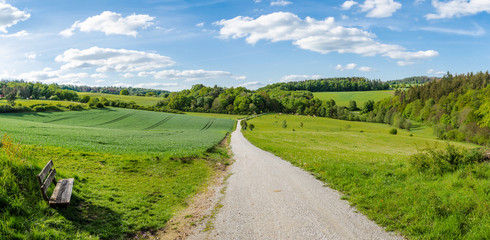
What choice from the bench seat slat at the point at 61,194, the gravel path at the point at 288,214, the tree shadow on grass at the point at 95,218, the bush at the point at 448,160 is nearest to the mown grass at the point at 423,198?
the bush at the point at 448,160

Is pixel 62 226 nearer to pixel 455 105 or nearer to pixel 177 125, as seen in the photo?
pixel 177 125

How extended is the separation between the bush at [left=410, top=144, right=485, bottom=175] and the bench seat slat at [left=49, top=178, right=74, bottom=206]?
15.4m

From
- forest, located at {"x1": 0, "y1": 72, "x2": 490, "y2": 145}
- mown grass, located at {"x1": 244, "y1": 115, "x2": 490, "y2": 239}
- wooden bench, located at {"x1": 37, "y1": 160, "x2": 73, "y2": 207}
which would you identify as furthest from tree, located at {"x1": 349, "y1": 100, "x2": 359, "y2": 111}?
wooden bench, located at {"x1": 37, "y1": 160, "x2": 73, "y2": 207}

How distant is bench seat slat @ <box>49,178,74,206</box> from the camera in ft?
26.6

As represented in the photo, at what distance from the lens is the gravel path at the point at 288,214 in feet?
26.5

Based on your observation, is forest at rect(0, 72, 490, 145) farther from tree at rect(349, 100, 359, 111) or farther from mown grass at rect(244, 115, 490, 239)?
mown grass at rect(244, 115, 490, 239)

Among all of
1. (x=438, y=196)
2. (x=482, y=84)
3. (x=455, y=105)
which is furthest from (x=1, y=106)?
(x=482, y=84)

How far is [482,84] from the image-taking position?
12419 cm

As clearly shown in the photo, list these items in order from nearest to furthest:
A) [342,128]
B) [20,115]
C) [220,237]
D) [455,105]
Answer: [220,237] → [20,115] → [342,128] → [455,105]

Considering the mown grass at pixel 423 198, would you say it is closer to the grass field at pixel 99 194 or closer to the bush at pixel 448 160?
the bush at pixel 448 160

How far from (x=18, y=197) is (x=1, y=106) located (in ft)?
284

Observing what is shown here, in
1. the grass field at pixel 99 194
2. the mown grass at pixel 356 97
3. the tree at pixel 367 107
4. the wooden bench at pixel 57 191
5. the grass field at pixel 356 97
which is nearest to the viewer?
the grass field at pixel 99 194

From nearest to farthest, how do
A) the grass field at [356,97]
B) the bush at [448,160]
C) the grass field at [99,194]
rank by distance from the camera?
the grass field at [99,194] < the bush at [448,160] < the grass field at [356,97]

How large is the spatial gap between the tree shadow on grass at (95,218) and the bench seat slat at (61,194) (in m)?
0.33
